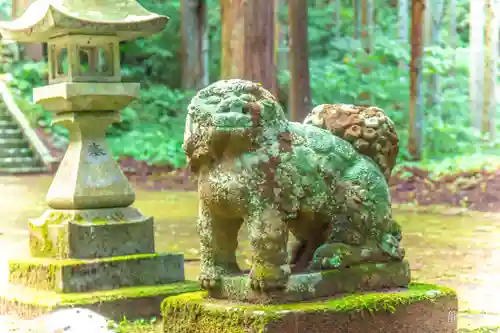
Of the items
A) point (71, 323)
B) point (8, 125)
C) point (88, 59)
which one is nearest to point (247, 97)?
point (71, 323)

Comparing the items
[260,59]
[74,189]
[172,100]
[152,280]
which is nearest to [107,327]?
[152,280]

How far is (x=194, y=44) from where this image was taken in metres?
22.6

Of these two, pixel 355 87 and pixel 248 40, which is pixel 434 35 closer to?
pixel 355 87

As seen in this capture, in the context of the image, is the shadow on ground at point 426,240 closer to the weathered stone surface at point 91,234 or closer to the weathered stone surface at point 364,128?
the weathered stone surface at point 91,234

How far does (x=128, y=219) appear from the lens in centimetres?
600

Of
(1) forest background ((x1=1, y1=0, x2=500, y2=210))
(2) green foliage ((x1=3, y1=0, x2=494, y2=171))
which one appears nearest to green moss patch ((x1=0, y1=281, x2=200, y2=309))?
(1) forest background ((x1=1, y1=0, x2=500, y2=210))

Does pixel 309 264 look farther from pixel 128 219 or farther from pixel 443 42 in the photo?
pixel 443 42

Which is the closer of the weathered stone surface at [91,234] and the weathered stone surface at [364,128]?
the weathered stone surface at [364,128]

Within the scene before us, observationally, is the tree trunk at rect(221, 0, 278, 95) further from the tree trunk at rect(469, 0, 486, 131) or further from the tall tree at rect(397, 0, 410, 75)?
the tall tree at rect(397, 0, 410, 75)

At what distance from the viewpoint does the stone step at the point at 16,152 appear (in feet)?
59.0

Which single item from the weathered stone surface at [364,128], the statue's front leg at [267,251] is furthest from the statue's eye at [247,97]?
the weathered stone surface at [364,128]

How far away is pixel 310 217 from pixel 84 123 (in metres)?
2.55

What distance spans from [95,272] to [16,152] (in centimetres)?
1320

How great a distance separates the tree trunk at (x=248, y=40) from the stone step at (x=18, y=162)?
7.88m
